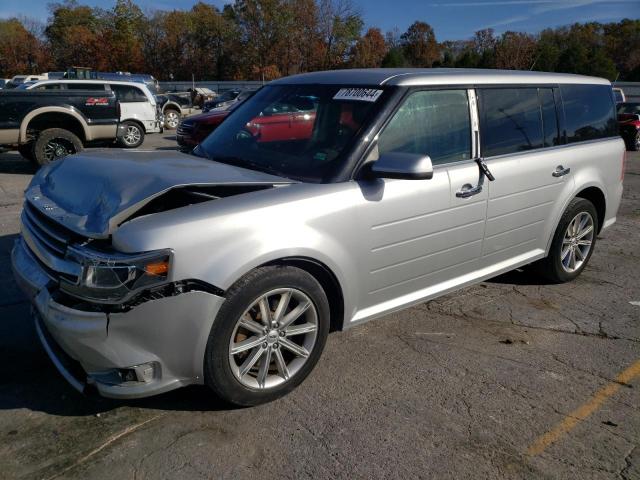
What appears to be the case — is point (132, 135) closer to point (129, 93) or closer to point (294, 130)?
point (129, 93)

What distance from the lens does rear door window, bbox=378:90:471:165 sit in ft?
11.5

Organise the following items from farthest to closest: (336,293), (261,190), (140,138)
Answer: (140,138), (336,293), (261,190)

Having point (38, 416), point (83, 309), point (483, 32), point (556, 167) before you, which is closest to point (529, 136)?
point (556, 167)

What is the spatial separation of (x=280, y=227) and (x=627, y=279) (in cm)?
396

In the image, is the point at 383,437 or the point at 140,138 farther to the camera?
the point at 140,138

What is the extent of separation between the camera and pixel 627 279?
17.4ft

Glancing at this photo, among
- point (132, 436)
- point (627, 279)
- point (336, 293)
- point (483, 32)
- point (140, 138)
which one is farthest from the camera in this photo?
point (483, 32)

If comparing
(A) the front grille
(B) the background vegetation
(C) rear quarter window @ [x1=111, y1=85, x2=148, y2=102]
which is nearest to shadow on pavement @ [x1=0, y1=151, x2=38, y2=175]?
(C) rear quarter window @ [x1=111, y1=85, x2=148, y2=102]

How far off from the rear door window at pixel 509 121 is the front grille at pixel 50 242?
278 centimetres

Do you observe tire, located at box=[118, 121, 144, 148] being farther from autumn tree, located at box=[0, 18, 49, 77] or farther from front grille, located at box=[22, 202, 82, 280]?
autumn tree, located at box=[0, 18, 49, 77]

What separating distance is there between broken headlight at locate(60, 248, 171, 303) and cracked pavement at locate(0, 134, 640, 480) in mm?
777

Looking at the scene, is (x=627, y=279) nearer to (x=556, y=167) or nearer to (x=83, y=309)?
(x=556, y=167)

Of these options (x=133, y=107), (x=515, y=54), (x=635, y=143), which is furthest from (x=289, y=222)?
(x=515, y=54)

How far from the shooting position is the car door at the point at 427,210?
3365 mm
